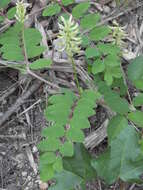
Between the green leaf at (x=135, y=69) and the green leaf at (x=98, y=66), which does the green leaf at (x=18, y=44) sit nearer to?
the green leaf at (x=98, y=66)

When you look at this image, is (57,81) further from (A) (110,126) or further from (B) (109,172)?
(B) (109,172)

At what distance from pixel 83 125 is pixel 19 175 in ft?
2.13

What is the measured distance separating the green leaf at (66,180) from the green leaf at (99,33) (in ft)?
2.62

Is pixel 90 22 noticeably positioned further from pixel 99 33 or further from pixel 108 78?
pixel 108 78

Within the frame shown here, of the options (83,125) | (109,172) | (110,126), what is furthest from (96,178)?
(83,125)

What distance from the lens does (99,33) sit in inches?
100.0

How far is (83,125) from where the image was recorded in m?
2.19

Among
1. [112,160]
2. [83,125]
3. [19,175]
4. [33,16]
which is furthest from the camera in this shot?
[33,16]

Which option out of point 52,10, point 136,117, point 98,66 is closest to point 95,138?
point 136,117

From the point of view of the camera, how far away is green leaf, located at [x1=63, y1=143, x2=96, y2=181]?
2463 mm

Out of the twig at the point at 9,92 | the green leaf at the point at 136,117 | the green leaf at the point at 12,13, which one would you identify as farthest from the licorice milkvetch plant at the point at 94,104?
the twig at the point at 9,92

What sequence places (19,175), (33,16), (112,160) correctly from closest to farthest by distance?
(112,160), (19,175), (33,16)

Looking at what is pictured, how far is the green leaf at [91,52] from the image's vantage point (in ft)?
8.27

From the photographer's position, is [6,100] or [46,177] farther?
[6,100]
